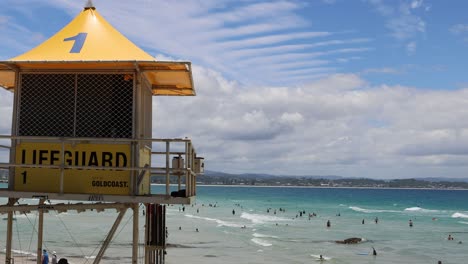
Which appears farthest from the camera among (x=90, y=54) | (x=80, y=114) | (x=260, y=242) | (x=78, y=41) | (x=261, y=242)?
(x=261, y=242)

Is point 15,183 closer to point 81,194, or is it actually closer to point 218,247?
point 81,194

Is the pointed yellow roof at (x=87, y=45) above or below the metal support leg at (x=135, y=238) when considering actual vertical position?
above

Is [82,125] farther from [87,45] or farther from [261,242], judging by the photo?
[261,242]

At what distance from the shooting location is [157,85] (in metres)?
12.9

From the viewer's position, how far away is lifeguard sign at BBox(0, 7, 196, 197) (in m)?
10.5

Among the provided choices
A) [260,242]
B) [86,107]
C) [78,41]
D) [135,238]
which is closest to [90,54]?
[78,41]

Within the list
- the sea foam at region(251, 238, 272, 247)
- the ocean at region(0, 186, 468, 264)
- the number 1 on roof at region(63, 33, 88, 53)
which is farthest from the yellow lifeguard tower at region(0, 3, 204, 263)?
the sea foam at region(251, 238, 272, 247)

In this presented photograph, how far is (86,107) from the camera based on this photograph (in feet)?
35.0

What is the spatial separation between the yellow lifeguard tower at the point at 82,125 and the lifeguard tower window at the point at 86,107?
0.02 metres

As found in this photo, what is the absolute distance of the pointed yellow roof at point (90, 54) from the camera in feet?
34.0

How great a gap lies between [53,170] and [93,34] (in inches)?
107

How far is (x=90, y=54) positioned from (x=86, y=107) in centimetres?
99

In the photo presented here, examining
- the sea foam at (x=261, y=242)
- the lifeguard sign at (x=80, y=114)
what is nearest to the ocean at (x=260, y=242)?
the sea foam at (x=261, y=242)

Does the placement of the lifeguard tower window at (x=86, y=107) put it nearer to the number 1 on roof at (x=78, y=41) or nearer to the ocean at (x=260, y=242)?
the number 1 on roof at (x=78, y=41)
